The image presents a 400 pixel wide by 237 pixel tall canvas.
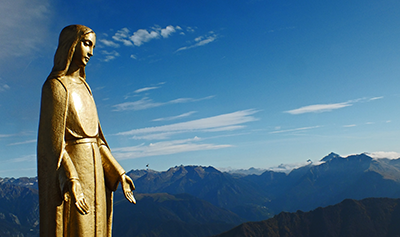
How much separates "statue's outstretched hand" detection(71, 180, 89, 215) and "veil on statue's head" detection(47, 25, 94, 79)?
2229 millimetres

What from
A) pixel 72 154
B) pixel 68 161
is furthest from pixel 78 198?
pixel 72 154

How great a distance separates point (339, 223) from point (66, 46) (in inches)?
6294

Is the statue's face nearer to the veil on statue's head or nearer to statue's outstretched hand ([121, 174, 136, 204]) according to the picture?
the veil on statue's head

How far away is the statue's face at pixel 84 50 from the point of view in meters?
6.38

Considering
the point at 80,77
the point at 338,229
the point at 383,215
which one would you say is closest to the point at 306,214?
the point at 338,229

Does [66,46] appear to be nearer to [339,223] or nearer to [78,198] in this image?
[78,198]

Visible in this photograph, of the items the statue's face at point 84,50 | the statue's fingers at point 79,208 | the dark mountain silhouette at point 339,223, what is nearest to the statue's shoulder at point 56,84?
the statue's face at point 84,50

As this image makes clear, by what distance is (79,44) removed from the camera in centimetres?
635

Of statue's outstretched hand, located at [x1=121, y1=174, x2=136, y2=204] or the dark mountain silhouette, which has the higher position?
statue's outstretched hand, located at [x1=121, y1=174, x2=136, y2=204]

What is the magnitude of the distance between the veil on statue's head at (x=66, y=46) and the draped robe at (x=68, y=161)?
22 cm

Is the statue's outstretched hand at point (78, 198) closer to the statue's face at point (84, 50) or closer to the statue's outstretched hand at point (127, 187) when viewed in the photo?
the statue's outstretched hand at point (127, 187)

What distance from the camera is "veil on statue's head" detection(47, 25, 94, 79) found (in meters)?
6.30

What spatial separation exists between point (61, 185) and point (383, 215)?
6515 inches

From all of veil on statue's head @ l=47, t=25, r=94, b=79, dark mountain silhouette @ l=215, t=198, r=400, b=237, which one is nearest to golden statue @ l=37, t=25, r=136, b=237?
veil on statue's head @ l=47, t=25, r=94, b=79
